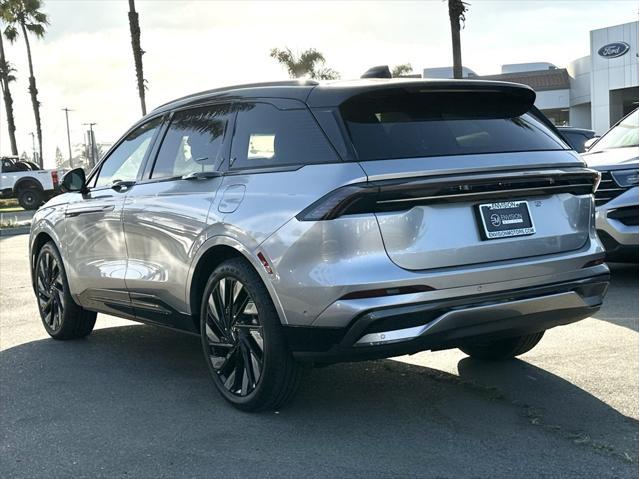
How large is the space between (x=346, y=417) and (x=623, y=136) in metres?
5.94

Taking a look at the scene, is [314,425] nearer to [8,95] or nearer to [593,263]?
[593,263]

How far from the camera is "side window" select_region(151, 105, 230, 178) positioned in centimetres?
457

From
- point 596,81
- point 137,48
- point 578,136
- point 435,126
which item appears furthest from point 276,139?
point 596,81

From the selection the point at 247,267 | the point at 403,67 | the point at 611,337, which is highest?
the point at 403,67

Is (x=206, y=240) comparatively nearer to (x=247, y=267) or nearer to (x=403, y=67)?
(x=247, y=267)

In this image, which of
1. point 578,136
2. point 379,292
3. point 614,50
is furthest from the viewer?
point 614,50

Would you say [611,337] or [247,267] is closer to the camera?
[247,267]

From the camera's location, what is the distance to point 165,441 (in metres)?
3.86

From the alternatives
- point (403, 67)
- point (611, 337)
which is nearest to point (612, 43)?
point (403, 67)

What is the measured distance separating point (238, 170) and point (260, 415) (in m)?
1.36

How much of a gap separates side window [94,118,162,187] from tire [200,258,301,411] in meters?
1.44

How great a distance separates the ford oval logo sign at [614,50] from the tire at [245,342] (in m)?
52.9

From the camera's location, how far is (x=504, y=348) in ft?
16.4

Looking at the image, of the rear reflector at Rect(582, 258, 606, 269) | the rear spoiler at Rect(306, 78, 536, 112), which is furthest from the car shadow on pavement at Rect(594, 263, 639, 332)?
the rear spoiler at Rect(306, 78, 536, 112)
